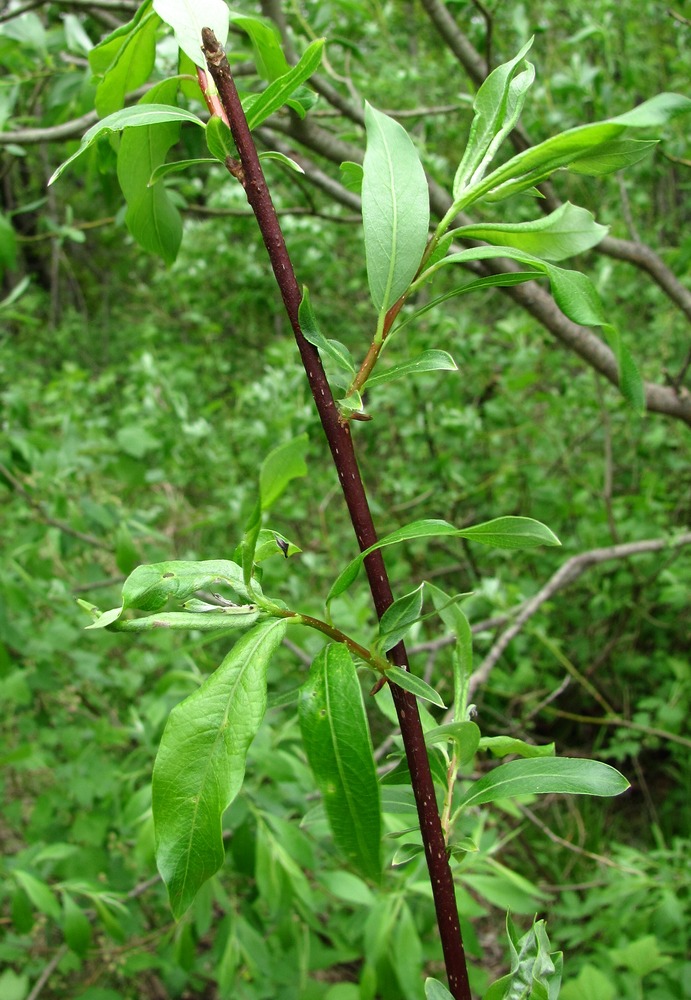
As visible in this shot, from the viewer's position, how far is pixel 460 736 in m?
Answer: 0.49

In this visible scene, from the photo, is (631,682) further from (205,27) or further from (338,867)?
(205,27)

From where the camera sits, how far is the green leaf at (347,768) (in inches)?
15.8

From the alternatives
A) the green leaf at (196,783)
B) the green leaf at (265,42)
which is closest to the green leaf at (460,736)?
the green leaf at (196,783)

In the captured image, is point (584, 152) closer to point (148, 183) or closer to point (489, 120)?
point (489, 120)

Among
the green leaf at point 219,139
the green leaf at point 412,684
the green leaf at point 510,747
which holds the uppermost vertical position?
the green leaf at point 219,139

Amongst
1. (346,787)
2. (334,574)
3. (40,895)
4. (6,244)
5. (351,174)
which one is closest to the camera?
(346,787)

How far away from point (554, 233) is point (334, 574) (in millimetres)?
1949

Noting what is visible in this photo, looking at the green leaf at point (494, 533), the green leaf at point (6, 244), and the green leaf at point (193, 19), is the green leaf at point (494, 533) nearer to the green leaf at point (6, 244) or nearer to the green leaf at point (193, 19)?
the green leaf at point (193, 19)

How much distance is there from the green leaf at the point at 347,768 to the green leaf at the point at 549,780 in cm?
10

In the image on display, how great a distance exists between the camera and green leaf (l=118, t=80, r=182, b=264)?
1.86 ft

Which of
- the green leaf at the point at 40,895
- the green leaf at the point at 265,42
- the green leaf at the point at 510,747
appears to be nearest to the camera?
the green leaf at the point at 510,747

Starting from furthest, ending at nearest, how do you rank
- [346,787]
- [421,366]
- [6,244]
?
[6,244] → [421,366] → [346,787]

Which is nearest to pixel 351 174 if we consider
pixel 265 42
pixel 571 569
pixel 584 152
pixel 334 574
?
pixel 265 42

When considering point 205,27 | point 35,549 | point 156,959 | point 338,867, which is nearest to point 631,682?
point 338,867
